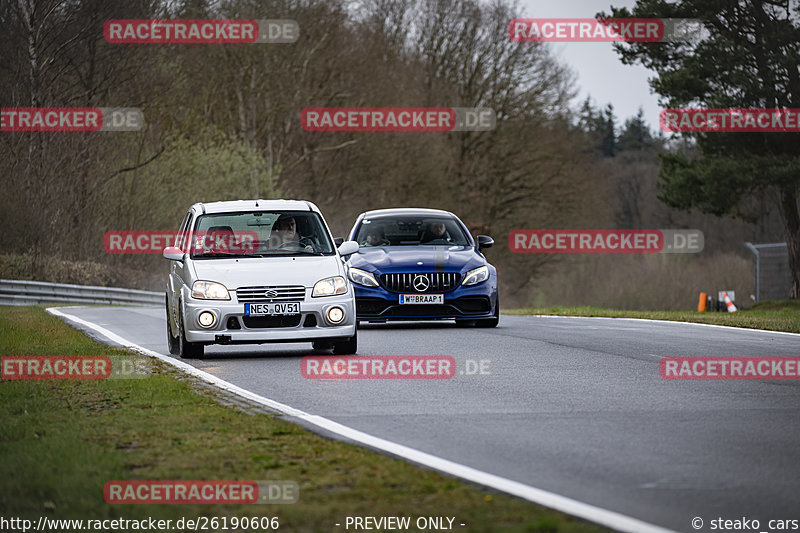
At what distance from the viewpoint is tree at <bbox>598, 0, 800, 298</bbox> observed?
123 feet

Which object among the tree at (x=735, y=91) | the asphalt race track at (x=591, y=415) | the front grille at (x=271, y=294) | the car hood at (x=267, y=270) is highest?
the tree at (x=735, y=91)

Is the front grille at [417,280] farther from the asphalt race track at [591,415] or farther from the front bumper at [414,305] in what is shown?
the asphalt race track at [591,415]

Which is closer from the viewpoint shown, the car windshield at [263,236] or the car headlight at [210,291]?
the car headlight at [210,291]

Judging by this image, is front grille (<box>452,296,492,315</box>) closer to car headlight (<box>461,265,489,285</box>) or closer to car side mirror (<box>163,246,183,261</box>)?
car headlight (<box>461,265,489,285</box>)

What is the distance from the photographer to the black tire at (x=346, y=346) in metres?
15.6

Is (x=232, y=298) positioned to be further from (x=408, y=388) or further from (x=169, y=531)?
(x=169, y=531)

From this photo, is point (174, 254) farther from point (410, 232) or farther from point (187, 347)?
point (410, 232)

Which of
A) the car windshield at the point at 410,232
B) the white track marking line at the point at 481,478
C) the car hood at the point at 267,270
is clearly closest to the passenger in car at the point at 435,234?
the car windshield at the point at 410,232

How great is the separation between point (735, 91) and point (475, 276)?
Result: 21.0 m

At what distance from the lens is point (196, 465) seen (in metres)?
7.89

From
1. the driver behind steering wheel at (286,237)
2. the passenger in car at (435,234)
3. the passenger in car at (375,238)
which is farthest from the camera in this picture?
the passenger in car at (435,234)

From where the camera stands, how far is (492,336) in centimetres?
1858

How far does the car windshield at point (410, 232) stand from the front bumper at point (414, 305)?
1.44m

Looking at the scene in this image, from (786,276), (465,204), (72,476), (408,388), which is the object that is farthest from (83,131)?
Result: (72,476)
